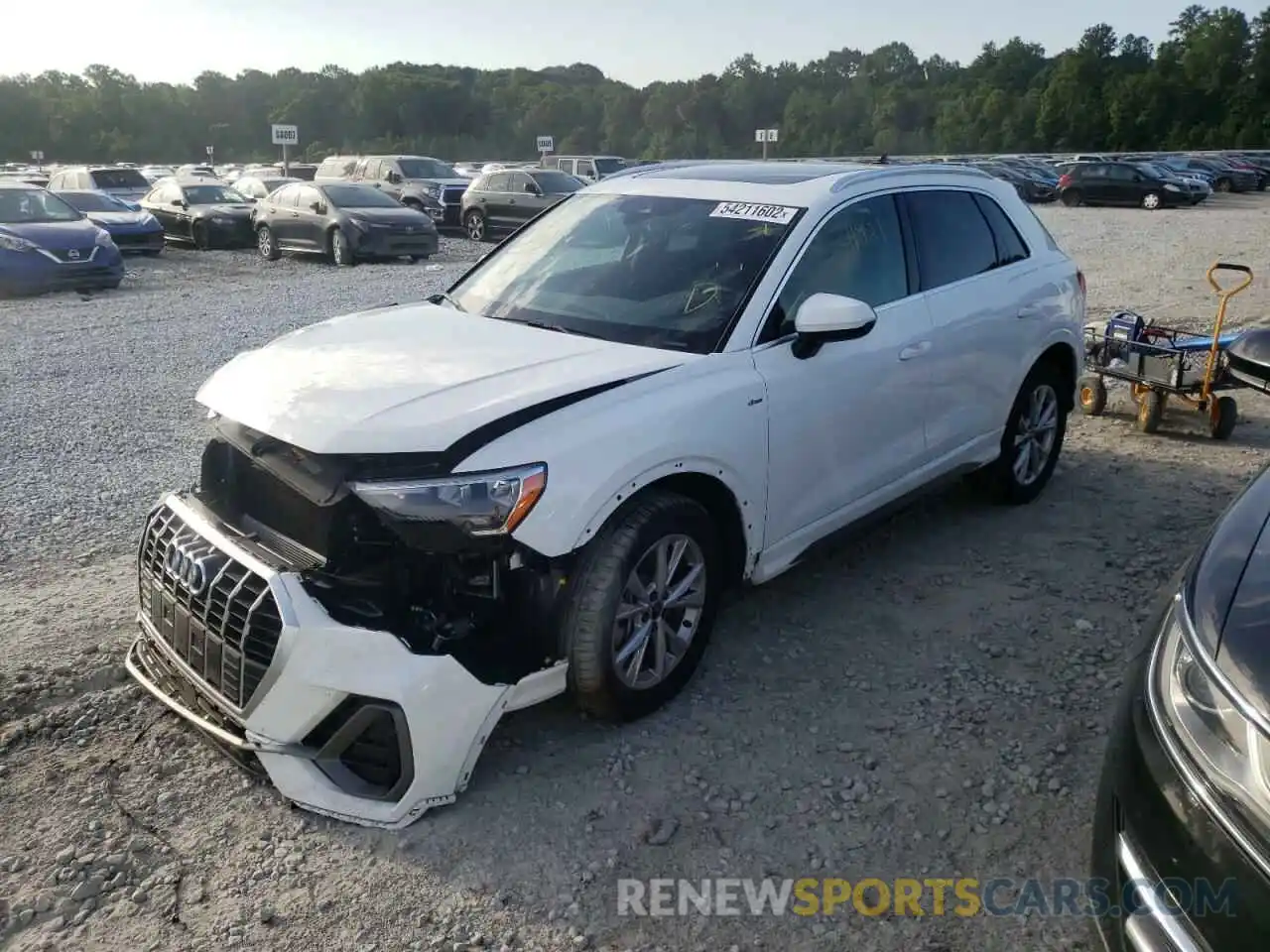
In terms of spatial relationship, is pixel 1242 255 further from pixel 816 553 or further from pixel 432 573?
pixel 432 573

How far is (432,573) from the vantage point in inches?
124

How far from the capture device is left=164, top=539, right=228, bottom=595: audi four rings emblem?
321cm

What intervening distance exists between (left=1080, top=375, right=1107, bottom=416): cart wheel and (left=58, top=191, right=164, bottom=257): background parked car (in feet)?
54.7

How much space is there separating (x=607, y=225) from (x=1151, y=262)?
1677cm

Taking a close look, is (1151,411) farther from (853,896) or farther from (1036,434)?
(853,896)

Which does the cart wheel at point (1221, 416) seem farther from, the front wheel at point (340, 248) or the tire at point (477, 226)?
the tire at point (477, 226)

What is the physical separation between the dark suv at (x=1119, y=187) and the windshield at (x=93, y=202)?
3079 cm

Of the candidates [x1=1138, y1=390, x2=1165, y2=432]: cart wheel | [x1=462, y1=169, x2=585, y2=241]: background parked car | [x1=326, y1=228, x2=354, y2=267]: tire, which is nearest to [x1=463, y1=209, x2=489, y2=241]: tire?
[x1=462, y1=169, x2=585, y2=241]: background parked car

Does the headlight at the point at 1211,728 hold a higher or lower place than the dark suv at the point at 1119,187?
lower

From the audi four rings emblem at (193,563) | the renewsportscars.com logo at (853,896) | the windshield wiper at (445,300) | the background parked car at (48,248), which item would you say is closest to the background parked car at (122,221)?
the background parked car at (48,248)

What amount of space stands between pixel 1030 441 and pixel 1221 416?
7.38ft

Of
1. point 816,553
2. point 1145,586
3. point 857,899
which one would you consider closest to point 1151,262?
point 1145,586

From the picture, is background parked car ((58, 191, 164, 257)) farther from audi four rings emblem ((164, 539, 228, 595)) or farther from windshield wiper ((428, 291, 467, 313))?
audi four rings emblem ((164, 539, 228, 595))

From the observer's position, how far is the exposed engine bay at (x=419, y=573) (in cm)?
306
